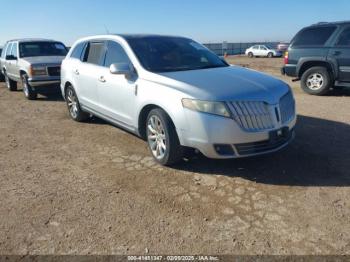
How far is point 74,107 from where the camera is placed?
23.4 ft

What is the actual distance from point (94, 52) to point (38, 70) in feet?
14.5

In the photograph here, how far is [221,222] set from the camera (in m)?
3.30

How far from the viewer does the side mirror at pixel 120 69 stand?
183 inches

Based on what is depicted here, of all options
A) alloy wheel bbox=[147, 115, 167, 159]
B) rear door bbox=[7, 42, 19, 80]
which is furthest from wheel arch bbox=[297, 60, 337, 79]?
rear door bbox=[7, 42, 19, 80]

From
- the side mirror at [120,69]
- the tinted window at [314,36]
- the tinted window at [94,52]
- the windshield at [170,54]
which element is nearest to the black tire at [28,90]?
the tinted window at [94,52]

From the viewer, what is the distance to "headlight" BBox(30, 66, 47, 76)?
381 inches

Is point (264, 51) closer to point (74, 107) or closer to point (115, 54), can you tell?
point (74, 107)

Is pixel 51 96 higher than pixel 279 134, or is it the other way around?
pixel 279 134

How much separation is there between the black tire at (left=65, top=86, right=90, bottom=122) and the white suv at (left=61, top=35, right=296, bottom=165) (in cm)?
86

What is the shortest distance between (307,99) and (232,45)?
1626 inches

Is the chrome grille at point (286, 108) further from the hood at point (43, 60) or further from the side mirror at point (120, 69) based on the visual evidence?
the hood at point (43, 60)

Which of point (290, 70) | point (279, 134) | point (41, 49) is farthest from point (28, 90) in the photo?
point (279, 134)

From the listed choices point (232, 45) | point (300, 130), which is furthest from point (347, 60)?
point (232, 45)

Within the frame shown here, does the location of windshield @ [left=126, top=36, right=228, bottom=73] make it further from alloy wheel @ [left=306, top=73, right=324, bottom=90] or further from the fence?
the fence
